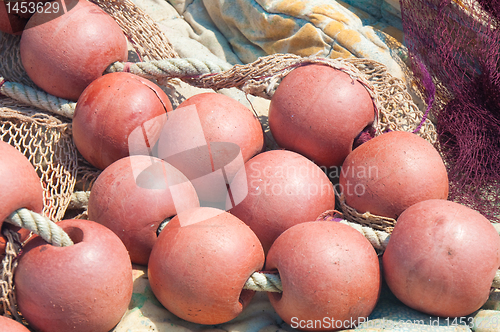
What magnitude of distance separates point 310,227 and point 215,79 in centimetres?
128

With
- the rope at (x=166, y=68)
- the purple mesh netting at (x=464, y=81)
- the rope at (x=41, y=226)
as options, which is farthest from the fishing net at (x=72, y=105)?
the rope at (x=41, y=226)

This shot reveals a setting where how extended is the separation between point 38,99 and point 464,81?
9.38 feet

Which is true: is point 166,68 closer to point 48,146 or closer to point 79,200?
point 48,146

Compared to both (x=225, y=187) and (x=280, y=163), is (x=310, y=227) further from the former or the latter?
(x=225, y=187)

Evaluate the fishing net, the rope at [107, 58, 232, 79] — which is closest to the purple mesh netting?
the fishing net

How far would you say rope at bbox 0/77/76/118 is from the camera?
2.64 meters

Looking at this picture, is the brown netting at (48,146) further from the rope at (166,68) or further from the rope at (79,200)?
the rope at (166,68)

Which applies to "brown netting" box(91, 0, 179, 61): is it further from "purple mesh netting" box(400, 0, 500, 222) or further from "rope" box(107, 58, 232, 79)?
"purple mesh netting" box(400, 0, 500, 222)

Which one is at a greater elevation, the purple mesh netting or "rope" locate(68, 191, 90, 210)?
the purple mesh netting

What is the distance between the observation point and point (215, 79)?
2756 mm

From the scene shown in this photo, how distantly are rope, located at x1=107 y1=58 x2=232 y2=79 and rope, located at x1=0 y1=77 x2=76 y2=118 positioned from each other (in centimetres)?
36

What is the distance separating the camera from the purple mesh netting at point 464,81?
270 centimetres

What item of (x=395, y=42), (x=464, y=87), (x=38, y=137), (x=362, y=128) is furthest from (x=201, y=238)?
(x=395, y=42)

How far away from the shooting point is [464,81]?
3.01m
